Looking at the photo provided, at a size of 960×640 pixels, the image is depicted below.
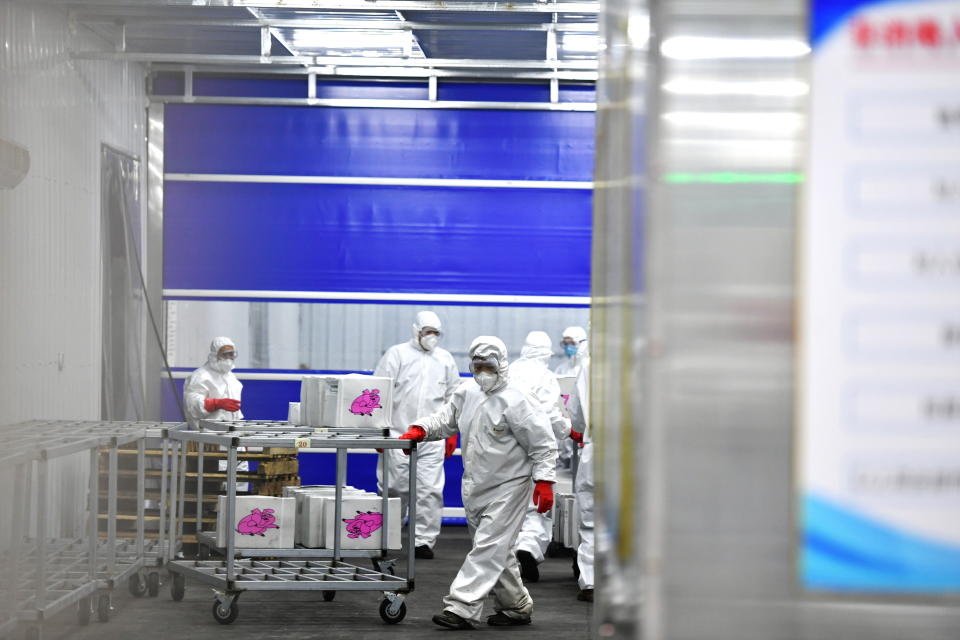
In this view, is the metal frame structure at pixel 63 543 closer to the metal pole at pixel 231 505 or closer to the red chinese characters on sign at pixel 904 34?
the metal pole at pixel 231 505

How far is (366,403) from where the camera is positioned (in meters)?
6.84

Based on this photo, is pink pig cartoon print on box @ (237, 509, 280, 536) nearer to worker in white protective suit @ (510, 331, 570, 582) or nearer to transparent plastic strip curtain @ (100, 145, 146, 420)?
worker in white protective suit @ (510, 331, 570, 582)

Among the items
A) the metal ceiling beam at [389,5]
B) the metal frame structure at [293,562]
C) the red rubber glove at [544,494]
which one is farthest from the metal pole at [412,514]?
the metal ceiling beam at [389,5]

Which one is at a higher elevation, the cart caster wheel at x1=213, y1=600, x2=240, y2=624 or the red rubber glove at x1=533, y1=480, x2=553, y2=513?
the red rubber glove at x1=533, y1=480, x2=553, y2=513

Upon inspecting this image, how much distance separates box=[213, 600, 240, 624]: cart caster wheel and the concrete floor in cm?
4

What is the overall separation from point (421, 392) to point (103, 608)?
12.3 feet

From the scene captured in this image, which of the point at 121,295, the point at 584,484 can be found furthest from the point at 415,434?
the point at 121,295

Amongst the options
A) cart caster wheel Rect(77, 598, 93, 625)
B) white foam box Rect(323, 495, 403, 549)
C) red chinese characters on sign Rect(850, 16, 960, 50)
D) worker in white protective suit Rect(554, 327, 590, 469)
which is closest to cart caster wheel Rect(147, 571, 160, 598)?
cart caster wheel Rect(77, 598, 93, 625)

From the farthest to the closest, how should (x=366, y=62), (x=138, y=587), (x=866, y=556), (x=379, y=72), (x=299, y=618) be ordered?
(x=379, y=72)
(x=366, y=62)
(x=138, y=587)
(x=299, y=618)
(x=866, y=556)

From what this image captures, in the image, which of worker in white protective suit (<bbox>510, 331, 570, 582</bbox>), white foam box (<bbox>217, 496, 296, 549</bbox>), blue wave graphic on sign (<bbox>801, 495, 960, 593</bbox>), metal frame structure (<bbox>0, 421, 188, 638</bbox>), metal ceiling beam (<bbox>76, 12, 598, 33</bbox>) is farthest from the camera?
metal ceiling beam (<bbox>76, 12, 598, 33</bbox>)

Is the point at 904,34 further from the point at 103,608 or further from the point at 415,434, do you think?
the point at 103,608

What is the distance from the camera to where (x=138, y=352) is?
31.3ft

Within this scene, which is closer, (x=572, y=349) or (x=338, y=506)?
(x=338, y=506)

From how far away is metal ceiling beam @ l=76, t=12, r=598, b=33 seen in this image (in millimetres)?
8945
